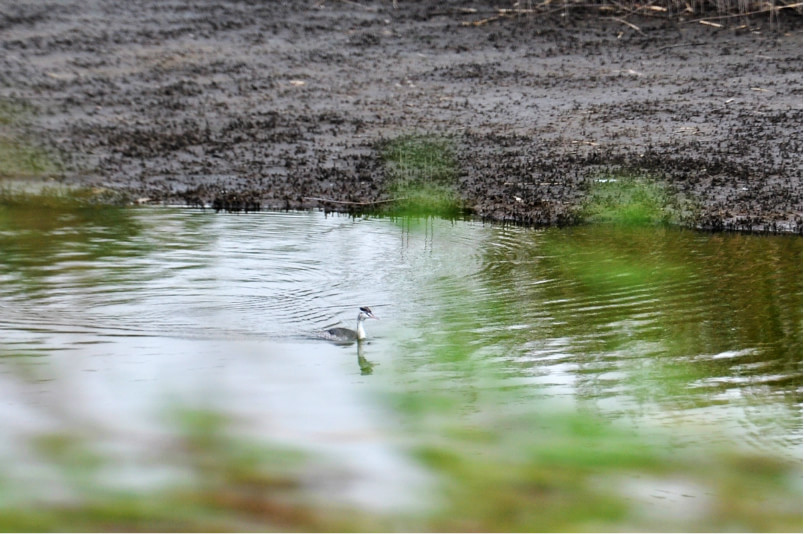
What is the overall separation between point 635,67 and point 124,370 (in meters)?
7.57

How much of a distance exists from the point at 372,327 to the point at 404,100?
534 cm

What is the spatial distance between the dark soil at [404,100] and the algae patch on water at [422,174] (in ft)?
0.34

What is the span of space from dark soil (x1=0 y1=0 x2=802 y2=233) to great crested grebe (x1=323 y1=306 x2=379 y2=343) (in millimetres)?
2640

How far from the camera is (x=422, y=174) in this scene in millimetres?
9250

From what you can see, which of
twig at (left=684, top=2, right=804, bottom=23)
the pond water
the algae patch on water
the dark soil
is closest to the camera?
the pond water

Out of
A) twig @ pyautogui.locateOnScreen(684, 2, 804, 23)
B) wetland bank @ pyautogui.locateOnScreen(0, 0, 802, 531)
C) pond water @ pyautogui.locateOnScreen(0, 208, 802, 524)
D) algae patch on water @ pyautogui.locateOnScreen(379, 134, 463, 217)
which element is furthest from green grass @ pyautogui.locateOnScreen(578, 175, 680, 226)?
twig @ pyautogui.locateOnScreen(684, 2, 804, 23)

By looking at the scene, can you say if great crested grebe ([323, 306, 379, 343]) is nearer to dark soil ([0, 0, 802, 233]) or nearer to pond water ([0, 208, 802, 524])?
pond water ([0, 208, 802, 524])

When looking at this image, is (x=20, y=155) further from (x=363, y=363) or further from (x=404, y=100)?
(x=363, y=363)

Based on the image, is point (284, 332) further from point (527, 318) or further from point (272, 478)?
point (272, 478)

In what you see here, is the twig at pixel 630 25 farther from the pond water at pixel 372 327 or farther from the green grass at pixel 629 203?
the pond water at pixel 372 327

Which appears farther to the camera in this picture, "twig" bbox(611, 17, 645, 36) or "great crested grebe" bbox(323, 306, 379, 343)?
"twig" bbox(611, 17, 645, 36)

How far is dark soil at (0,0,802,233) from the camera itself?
8.86 m

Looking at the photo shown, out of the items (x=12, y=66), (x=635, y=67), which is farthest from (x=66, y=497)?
(x=12, y=66)

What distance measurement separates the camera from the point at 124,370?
5180 mm
